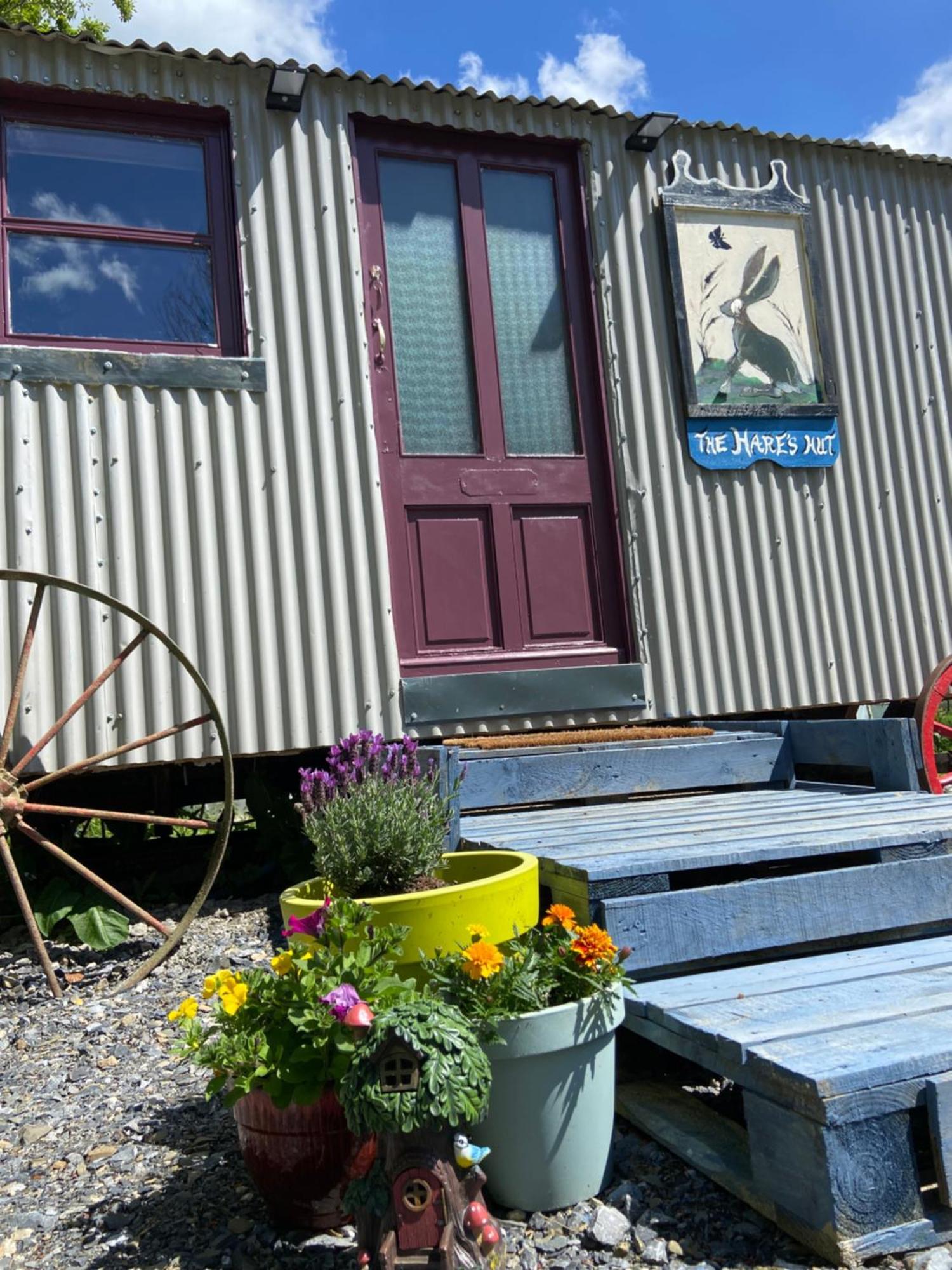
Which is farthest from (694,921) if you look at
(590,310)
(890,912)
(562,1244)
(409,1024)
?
(590,310)

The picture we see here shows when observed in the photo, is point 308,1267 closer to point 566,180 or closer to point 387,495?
point 387,495

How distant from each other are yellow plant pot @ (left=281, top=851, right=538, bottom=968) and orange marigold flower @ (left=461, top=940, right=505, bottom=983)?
0.26m

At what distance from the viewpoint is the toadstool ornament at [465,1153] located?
5.69ft

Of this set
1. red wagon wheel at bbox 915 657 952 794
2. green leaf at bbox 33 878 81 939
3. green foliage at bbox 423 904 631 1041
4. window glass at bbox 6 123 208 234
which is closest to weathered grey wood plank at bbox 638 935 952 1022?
green foliage at bbox 423 904 631 1041

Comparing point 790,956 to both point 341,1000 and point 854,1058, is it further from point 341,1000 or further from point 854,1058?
point 341,1000

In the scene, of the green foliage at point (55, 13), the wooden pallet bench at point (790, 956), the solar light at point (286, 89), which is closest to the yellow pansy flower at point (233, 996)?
the wooden pallet bench at point (790, 956)

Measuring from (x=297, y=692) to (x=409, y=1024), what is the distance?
297 cm

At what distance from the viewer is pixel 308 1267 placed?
1.91 metres

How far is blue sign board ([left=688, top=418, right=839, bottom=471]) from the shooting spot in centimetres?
552

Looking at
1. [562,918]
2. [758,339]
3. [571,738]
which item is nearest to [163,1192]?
[562,918]

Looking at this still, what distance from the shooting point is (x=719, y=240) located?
18.7 feet

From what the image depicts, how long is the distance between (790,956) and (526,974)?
3.15 feet

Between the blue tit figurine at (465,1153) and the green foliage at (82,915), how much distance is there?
2.57 m

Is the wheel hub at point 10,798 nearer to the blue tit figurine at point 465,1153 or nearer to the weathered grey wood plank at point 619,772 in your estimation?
the weathered grey wood plank at point 619,772
